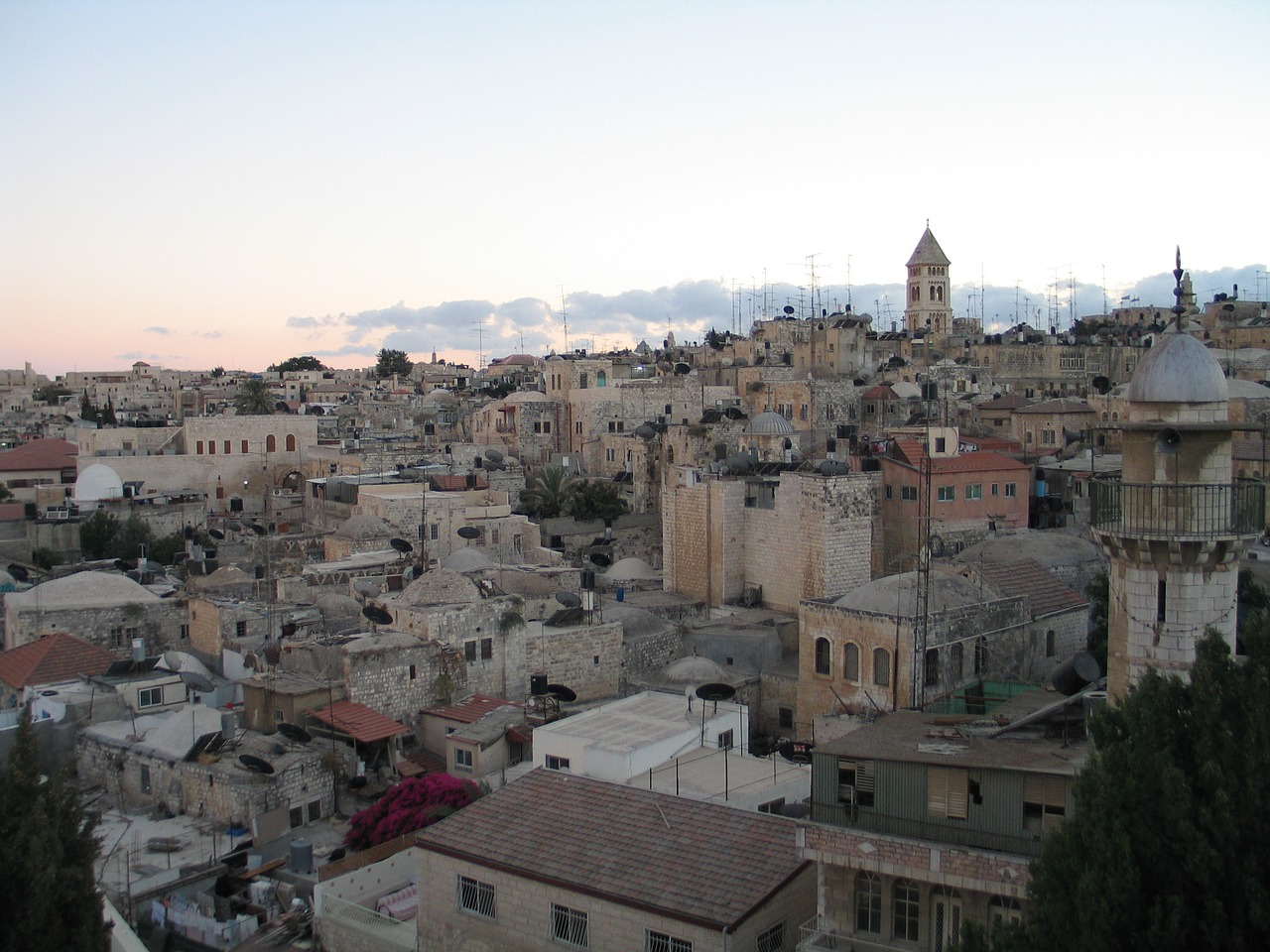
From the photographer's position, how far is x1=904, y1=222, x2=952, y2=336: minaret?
72438 mm

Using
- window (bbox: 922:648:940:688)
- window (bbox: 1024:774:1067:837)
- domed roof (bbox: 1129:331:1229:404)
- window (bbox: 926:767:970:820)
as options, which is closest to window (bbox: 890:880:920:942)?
window (bbox: 926:767:970:820)

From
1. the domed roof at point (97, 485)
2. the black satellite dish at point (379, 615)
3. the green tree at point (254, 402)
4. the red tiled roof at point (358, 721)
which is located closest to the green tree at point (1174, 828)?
the red tiled roof at point (358, 721)

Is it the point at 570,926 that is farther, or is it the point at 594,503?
the point at 594,503

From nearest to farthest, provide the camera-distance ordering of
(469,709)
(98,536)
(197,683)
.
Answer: (469,709), (197,683), (98,536)

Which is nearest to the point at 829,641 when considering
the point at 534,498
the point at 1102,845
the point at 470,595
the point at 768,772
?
the point at 768,772

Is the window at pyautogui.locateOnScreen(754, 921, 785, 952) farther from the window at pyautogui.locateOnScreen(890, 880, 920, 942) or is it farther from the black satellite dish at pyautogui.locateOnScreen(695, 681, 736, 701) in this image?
the black satellite dish at pyautogui.locateOnScreen(695, 681, 736, 701)

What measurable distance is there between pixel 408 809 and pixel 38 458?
36.3 metres

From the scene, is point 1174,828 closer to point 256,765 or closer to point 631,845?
point 631,845

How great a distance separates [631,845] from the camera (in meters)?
12.4

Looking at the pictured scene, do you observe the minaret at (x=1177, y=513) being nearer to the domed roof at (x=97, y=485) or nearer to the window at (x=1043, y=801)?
the window at (x=1043, y=801)

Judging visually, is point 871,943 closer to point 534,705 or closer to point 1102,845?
point 1102,845

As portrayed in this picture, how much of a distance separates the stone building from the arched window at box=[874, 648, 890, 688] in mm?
6257

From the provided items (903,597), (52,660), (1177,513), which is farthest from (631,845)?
(52,660)

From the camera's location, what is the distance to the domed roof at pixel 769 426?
35.0 m
